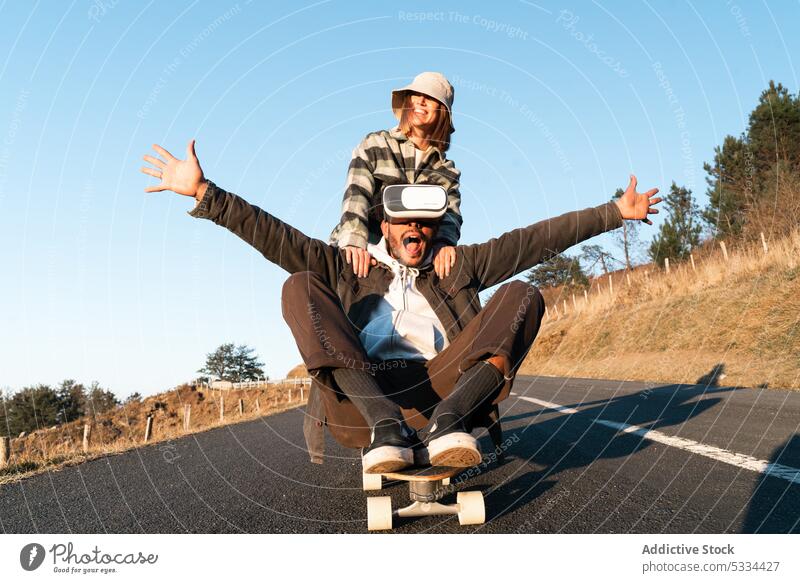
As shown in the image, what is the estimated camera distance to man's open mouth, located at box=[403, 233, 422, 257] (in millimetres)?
3217

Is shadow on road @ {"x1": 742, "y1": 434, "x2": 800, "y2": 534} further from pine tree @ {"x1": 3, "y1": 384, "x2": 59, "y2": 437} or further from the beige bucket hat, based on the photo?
pine tree @ {"x1": 3, "y1": 384, "x2": 59, "y2": 437}

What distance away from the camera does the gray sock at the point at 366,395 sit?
245 cm

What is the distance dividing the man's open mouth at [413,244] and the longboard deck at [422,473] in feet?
3.99

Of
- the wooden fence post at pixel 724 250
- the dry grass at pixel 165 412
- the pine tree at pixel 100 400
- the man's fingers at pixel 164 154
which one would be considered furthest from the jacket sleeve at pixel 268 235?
the pine tree at pixel 100 400

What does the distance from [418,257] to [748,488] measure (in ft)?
6.03

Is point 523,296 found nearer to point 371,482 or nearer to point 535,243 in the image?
point 535,243

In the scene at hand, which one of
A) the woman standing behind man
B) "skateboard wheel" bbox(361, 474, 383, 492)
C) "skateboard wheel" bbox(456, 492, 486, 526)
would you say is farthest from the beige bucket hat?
"skateboard wheel" bbox(456, 492, 486, 526)

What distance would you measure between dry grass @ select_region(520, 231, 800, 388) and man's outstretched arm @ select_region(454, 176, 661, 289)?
608 cm

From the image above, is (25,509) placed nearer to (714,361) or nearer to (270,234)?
(270,234)

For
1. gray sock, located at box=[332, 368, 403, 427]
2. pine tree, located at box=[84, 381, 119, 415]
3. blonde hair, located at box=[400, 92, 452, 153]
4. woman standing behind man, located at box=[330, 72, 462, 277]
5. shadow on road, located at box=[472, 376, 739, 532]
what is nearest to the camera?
gray sock, located at box=[332, 368, 403, 427]

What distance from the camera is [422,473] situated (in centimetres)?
237

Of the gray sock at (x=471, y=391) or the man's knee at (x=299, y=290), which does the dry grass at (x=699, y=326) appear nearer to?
the gray sock at (x=471, y=391)

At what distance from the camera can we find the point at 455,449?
218 cm

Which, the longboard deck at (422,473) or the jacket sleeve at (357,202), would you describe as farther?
the jacket sleeve at (357,202)
